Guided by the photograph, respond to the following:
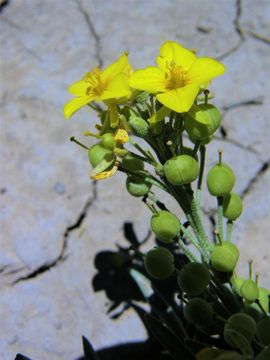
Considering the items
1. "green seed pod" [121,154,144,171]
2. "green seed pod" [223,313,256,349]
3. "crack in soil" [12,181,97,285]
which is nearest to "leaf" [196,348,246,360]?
"green seed pod" [223,313,256,349]

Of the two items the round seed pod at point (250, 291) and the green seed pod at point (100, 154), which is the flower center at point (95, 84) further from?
the round seed pod at point (250, 291)

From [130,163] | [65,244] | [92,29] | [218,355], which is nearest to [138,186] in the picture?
[130,163]

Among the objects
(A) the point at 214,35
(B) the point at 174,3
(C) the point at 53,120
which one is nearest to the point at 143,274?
(C) the point at 53,120

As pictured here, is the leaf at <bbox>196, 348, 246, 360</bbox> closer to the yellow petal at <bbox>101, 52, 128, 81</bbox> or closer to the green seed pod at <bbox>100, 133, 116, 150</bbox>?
the green seed pod at <bbox>100, 133, 116, 150</bbox>

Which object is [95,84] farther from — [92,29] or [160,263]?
[92,29]

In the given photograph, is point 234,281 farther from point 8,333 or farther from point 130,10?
point 130,10

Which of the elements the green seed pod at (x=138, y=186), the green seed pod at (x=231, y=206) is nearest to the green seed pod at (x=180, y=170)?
the green seed pod at (x=138, y=186)

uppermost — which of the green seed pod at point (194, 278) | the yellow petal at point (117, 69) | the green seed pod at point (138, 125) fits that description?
the yellow petal at point (117, 69)

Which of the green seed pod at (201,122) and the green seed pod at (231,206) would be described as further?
the green seed pod at (231,206)
